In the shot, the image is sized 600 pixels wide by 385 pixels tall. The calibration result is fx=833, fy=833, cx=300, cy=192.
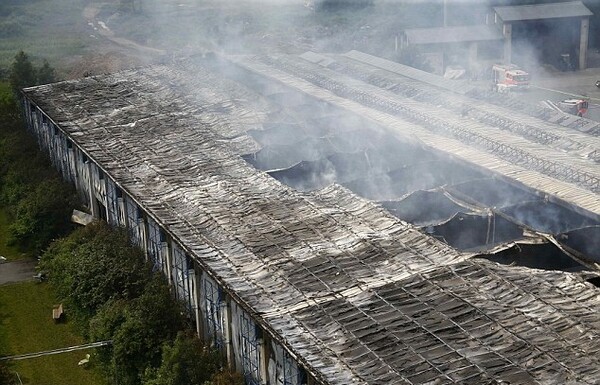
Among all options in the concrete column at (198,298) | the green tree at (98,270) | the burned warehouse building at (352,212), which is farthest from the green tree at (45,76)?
the concrete column at (198,298)

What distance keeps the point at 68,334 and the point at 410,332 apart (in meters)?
10.2

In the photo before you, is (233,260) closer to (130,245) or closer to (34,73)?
(130,245)

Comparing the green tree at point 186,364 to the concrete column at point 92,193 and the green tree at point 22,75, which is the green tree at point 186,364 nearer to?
the concrete column at point 92,193

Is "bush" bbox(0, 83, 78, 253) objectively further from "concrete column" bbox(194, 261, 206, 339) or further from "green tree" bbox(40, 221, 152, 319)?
"concrete column" bbox(194, 261, 206, 339)

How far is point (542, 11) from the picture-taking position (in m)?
43.1

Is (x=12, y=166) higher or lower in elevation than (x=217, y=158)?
lower

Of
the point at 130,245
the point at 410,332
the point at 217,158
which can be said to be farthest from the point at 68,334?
the point at 410,332

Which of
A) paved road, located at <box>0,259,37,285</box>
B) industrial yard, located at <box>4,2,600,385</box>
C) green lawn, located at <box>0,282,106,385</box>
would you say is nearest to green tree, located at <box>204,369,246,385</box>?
industrial yard, located at <box>4,2,600,385</box>

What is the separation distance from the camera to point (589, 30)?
46.1 metres

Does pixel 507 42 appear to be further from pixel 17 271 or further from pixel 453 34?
pixel 17 271

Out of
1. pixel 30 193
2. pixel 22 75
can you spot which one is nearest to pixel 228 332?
pixel 30 193

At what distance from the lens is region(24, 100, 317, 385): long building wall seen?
14.0m

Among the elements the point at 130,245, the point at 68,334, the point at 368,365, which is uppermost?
the point at 368,365

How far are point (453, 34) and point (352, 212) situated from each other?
92.6ft
